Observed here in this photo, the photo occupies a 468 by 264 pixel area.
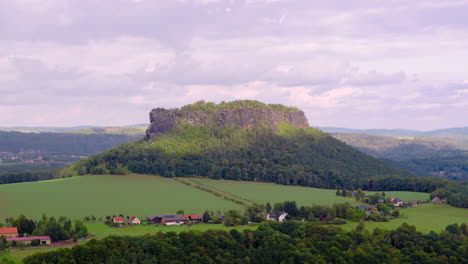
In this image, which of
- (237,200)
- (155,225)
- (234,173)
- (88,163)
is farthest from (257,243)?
(88,163)

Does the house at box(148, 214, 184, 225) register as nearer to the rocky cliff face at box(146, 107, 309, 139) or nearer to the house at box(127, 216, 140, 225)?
the house at box(127, 216, 140, 225)

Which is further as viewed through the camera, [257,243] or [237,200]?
[237,200]

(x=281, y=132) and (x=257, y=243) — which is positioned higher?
(x=281, y=132)

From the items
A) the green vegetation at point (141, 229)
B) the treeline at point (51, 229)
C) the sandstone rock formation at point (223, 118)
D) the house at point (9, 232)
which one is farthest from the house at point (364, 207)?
the sandstone rock formation at point (223, 118)

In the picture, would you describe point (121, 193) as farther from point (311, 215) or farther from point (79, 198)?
point (311, 215)

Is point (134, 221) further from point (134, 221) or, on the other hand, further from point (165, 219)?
point (165, 219)

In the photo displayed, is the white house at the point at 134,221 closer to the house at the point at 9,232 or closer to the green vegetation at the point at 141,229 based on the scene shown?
the green vegetation at the point at 141,229
